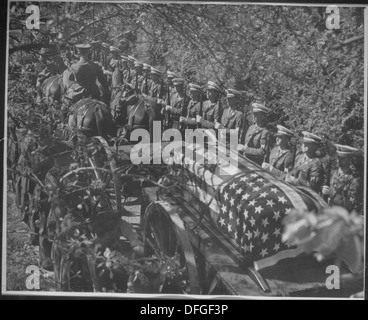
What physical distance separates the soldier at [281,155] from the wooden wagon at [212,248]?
6 cm

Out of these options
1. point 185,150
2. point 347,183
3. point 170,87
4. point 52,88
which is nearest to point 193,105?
point 170,87

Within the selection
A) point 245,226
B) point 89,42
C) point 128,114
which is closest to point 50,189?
point 128,114

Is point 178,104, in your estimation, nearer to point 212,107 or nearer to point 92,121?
point 212,107

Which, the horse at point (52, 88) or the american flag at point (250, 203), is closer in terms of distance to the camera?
the american flag at point (250, 203)

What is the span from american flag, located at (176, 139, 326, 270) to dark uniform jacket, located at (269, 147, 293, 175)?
6 cm

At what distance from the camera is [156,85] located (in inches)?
161

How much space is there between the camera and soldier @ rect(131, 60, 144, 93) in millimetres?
4062

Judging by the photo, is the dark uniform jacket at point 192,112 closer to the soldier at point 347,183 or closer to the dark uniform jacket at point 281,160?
the dark uniform jacket at point 281,160

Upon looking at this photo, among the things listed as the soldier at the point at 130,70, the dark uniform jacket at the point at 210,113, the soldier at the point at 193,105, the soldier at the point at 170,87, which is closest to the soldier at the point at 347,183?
the dark uniform jacket at the point at 210,113

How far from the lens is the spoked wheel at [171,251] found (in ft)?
13.2

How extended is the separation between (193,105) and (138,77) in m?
0.38

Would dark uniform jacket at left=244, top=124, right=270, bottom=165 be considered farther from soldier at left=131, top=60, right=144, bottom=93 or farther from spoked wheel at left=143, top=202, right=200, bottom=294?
soldier at left=131, top=60, right=144, bottom=93

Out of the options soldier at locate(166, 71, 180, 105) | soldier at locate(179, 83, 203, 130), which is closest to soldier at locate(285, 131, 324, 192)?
soldier at locate(179, 83, 203, 130)

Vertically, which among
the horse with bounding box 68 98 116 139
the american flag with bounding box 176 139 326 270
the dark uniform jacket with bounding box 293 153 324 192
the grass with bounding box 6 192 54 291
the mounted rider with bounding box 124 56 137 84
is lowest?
the grass with bounding box 6 192 54 291
